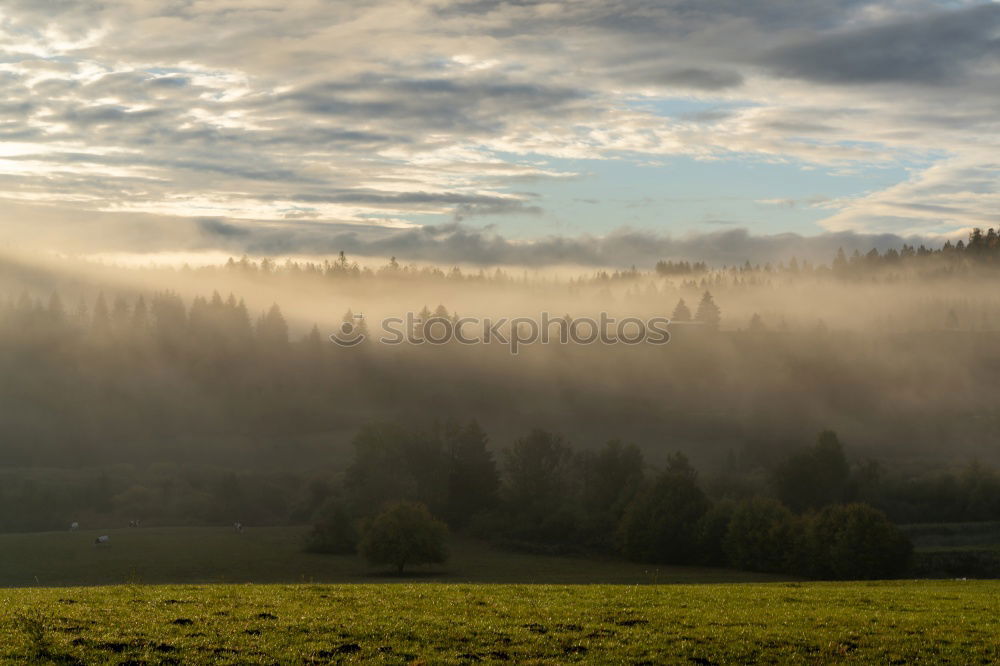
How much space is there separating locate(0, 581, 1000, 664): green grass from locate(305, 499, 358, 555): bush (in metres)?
86.1

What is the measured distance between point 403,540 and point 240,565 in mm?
20767

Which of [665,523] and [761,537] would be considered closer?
[761,537]

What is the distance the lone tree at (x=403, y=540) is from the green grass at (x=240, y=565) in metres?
2.01

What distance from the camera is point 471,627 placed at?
2958 cm

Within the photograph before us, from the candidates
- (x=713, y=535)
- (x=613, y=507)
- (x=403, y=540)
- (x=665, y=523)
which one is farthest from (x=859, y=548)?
(x=403, y=540)

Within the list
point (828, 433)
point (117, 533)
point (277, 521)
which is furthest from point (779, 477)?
point (117, 533)

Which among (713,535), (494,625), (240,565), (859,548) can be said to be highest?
(494,625)

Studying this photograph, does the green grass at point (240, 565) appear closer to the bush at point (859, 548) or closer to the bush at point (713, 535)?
the bush at point (713, 535)

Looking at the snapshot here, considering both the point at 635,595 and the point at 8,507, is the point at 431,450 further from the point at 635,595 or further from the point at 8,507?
the point at 635,595

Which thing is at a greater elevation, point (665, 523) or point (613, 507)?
point (665, 523)

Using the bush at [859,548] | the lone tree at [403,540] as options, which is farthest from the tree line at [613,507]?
the lone tree at [403,540]

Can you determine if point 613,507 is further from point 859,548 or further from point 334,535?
point 859,548

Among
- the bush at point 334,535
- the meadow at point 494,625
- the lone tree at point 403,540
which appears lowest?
the bush at point 334,535

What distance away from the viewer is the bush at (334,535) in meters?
123
